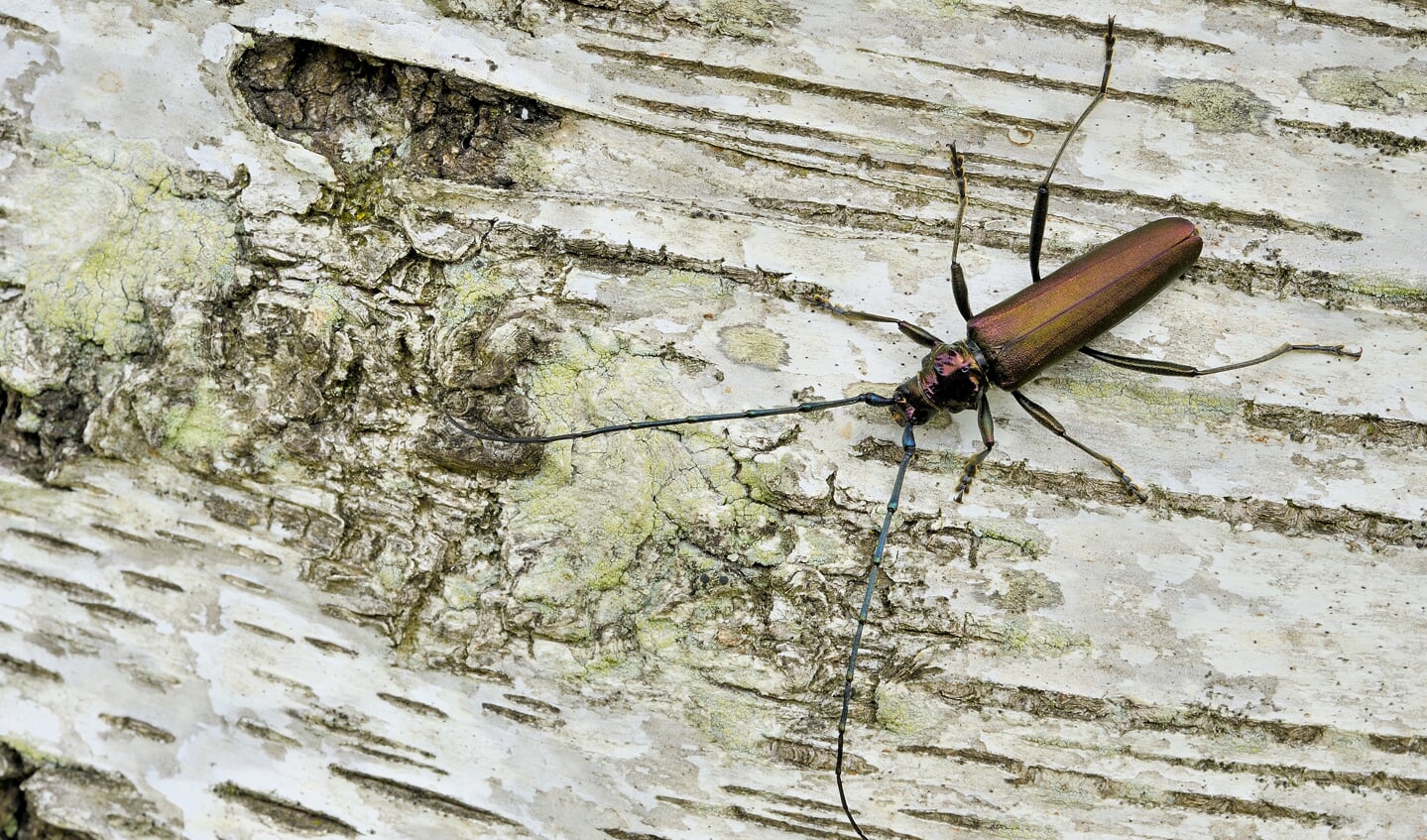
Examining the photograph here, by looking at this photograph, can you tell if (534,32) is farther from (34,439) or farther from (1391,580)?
(1391,580)

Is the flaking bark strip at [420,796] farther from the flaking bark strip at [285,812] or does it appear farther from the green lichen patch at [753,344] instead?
the green lichen patch at [753,344]

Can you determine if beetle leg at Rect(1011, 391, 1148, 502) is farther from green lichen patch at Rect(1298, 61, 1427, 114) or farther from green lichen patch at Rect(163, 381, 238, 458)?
green lichen patch at Rect(163, 381, 238, 458)

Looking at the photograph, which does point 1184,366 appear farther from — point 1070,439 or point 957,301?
point 957,301

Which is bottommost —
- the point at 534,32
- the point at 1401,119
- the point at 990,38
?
the point at 534,32

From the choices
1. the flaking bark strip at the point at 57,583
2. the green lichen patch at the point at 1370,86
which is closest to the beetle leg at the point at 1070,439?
the green lichen patch at the point at 1370,86

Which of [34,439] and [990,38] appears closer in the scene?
[990,38]

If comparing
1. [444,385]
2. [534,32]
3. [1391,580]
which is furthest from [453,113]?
[1391,580]

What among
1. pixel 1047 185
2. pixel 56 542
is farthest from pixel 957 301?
pixel 56 542

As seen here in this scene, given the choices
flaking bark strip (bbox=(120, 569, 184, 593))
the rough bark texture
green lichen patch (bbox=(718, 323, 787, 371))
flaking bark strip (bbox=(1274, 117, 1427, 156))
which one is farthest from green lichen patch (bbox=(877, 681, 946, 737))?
flaking bark strip (bbox=(120, 569, 184, 593))
